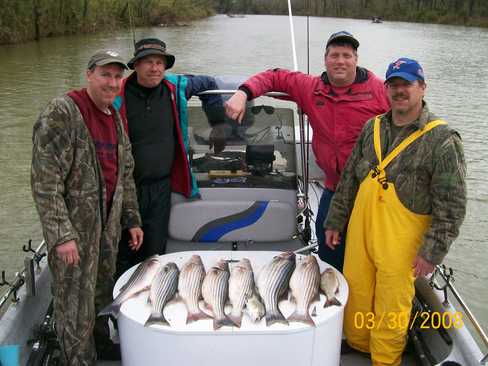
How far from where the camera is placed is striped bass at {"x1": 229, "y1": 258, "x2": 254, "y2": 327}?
8.39 feet

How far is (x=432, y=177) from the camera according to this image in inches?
104

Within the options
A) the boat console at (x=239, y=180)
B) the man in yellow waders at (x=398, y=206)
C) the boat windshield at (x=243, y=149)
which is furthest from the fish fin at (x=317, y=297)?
the boat windshield at (x=243, y=149)

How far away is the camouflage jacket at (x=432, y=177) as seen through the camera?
8.45 ft

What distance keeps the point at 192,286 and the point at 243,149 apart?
1460mm

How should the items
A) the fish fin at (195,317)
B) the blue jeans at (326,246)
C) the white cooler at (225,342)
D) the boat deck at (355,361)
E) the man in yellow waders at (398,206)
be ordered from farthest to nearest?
the blue jeans at (326,246) → the boat deck at (355,361) → the man in yellow waders at (398,206) → the fish fin at (195,317) → the white cooler at (225,342)

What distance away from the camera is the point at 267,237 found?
3830 mm

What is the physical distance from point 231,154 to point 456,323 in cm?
196

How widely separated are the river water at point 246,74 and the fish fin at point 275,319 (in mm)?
4482

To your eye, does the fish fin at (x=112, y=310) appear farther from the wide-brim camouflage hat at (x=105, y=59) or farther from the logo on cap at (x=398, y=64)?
the logo on cap at (x=398, y=64)

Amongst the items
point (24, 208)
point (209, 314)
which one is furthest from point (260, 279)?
point (24, 208)

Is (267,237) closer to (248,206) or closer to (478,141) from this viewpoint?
(248,206)

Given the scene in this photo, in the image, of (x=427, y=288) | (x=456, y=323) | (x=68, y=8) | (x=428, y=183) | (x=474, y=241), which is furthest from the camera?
(x=68, y=8)

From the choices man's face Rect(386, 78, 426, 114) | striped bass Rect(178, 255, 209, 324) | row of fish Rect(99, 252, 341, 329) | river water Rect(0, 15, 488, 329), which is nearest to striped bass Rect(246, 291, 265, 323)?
row of fish Rect(99, 252, 341, 329)

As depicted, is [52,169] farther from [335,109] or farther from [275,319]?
[335,109]
